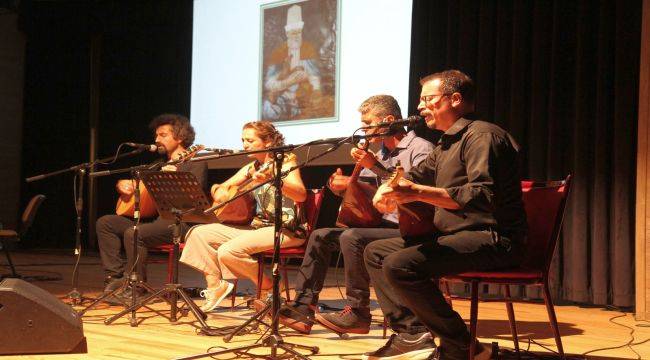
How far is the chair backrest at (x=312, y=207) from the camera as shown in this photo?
425 cm

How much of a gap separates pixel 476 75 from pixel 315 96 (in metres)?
1.31

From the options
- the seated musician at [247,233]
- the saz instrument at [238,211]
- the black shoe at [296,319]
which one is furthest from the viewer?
the saz instrument at [238,211]

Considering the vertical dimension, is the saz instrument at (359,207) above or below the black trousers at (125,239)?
above

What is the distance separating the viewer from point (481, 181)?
2.63 metres

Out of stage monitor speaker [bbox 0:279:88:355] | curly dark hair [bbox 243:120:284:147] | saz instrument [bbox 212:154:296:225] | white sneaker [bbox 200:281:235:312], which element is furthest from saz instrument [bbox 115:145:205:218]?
stage monitor speaker [bbox 0:279:88:355]

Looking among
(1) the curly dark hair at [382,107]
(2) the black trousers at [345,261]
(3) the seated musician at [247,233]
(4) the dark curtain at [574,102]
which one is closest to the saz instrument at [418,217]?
(2) the black trousers at [345,261]

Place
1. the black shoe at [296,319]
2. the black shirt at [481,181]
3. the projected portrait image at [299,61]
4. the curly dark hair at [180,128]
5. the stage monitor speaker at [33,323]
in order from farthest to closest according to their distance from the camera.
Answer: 1. the projected portrait image at [299,61]
2. the curly dark hair at [180,128]
3. the black shoe at [296,319]
4. the stage monitor speaker at [33,323]
5. the black shirt at [481,181]

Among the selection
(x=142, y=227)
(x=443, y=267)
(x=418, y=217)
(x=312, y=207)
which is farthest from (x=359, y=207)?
(x=142, y=227)

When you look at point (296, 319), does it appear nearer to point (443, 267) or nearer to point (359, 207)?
point (359, 207)

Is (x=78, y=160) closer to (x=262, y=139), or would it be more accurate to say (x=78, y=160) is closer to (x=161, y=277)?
(x=161, y=277)

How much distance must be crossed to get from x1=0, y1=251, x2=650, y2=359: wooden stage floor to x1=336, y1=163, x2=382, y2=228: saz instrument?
0.60 meters

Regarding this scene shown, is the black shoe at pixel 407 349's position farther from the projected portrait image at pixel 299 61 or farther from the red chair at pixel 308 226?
the projected portrait image at pixel 299 61

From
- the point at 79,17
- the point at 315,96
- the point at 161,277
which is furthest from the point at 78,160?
the point at 315,96

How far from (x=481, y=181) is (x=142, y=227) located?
9.40ft
